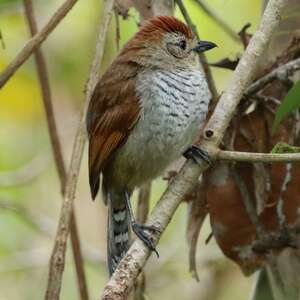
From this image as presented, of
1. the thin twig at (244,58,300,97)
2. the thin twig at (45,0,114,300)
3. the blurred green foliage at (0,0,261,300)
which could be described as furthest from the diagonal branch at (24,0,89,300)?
the thin twig at (244,58,300,97)

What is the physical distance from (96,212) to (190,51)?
6.54 feet

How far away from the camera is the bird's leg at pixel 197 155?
2.97m

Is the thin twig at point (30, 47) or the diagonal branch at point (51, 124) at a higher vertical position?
the thin twig at point (30, 47)

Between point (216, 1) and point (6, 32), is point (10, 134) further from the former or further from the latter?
point (216, 1)

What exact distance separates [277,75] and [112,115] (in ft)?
2.44

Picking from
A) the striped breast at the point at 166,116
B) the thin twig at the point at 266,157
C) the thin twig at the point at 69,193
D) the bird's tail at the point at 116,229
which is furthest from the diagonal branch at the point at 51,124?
the thin twig at the point at 266,157

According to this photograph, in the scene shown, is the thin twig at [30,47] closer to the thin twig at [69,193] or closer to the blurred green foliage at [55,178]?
the thin twig at [69,193]

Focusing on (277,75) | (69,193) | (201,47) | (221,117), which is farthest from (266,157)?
(201,47)

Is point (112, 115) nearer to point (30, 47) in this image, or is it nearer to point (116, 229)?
point (116, 229)

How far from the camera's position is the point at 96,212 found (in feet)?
18.4

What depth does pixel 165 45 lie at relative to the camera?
387cm

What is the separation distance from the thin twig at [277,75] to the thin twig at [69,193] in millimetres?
667

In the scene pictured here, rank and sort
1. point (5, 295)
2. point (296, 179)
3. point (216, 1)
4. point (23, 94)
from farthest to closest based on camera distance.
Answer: point (23, 94)
point (5, 295)
point (216, 1)
point (296, 179)

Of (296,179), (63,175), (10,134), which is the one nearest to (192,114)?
(296,179)
